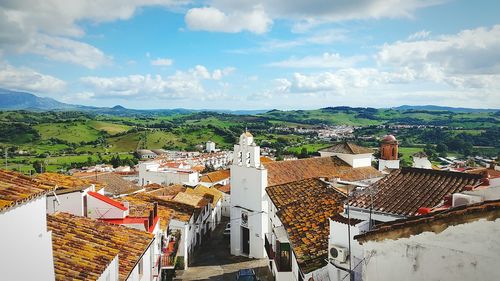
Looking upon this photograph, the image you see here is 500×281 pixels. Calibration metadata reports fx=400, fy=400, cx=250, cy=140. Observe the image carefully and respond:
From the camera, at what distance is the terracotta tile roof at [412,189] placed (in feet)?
47.4

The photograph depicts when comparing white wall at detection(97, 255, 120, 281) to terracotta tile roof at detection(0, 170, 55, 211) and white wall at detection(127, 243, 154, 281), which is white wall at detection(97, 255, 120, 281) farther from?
terracotta tile roof at detection(0, 170, 55, 211)

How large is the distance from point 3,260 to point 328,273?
32.2 feet

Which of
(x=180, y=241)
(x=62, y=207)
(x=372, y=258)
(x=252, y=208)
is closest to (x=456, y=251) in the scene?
(x=372, y=258)

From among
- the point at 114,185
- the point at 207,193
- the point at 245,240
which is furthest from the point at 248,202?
the point at 114,185

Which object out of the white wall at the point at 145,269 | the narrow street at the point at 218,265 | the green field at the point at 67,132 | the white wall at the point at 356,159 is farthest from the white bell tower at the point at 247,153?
the green field at the point at 67,132

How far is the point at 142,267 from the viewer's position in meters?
16.6

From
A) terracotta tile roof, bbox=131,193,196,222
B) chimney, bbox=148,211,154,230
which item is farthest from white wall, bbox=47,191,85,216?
terracotta tile roof, bbox=131,193,196,222

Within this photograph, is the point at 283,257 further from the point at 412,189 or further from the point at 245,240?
the point at 245,240

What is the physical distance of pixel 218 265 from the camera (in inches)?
1334

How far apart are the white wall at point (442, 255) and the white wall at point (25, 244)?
22.9 feet

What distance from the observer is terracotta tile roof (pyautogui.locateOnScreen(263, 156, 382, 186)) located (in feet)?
125

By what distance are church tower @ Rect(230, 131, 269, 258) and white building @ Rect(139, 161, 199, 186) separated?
2622 centimetres

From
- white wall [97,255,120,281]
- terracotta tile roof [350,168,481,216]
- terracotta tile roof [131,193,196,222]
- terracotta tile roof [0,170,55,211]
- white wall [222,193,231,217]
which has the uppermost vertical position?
terracotta tile roof [0,170,55,211]

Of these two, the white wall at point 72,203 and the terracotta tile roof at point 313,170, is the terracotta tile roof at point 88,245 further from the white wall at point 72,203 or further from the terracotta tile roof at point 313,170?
the terracotta tile roof at point 313,170
